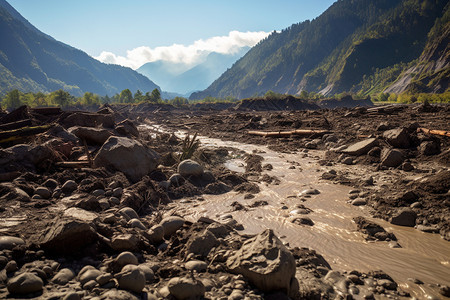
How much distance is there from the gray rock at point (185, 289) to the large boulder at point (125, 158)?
5.05 meters

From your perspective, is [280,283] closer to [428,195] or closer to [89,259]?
[89,259]

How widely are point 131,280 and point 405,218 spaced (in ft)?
16.6

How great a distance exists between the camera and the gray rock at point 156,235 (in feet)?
12.9

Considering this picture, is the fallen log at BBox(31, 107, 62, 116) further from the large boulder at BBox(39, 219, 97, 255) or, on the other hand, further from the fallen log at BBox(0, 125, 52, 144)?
the large boulder at BBox(39, 219, 97, 255)

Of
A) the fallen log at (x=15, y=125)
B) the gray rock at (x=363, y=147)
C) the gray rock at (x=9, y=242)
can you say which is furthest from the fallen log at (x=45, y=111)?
the gray rock at (x=363, y=147)

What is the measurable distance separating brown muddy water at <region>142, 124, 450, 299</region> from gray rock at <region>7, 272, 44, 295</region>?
10.9 ft

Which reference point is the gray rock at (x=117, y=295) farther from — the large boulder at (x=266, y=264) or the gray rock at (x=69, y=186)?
the gray rock at (x=69, y=186)

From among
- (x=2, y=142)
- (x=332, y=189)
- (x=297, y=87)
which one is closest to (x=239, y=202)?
(x=332, y=189)

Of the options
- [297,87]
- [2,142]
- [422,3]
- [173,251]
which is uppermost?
[422,3]

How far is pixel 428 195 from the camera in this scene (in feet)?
18.2

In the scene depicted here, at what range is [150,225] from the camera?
4723 millimetres

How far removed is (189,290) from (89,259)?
142 centimetres

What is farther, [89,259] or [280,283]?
[89,259]

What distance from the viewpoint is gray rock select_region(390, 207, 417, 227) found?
16.3 ft
